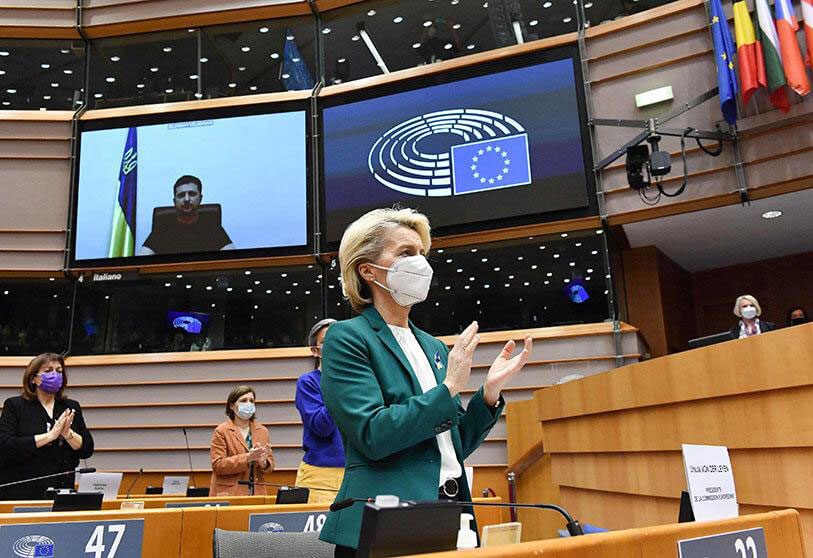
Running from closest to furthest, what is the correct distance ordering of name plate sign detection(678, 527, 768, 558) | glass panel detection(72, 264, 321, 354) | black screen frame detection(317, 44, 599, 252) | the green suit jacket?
name plate sign detection(678, 527, 768, 558) < the green suit jacket < black screen frame detection(317, 44, 599, 252) < glass panel detection(72, 264, 321, 354)

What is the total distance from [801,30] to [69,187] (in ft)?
28.1

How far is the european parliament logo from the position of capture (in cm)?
799

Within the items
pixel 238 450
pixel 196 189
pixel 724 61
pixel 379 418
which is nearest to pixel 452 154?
pixel 724 61

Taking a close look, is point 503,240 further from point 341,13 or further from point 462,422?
point 462,422

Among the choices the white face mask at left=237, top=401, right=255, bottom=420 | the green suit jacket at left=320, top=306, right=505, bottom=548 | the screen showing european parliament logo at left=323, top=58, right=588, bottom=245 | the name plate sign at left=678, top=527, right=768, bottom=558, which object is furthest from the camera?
the screen showing european parliament logo at left=323, top=58, right=588, bottom=245

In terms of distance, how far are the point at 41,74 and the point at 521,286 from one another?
698 centimetres

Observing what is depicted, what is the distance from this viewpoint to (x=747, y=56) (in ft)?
22.2

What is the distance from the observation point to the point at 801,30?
22.3ft

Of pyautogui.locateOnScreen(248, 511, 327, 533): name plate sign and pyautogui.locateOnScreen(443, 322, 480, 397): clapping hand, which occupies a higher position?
pyautogui.locateOnScreen(443, 322, 480, 397): clapping hand

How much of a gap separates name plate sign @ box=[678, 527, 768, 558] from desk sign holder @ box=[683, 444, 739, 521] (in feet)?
0.78

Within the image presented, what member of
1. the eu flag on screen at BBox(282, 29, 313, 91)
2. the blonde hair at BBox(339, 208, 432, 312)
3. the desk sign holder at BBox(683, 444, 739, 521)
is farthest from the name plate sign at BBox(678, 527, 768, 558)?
the eu flag on screen at BBox(282, 29, 313, 91)

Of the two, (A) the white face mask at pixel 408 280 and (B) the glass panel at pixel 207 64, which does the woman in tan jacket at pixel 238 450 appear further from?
(B) the glass panel at pixel 207 64

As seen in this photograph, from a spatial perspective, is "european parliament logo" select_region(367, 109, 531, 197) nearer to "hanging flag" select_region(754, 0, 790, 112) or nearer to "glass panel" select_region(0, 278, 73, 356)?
"hanging flag" select_region(754, 0, 790, 112)

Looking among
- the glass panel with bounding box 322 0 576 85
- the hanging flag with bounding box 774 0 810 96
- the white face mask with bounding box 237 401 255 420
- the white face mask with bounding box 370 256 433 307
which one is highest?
the glass panel with bounding box 322 0 576 85
